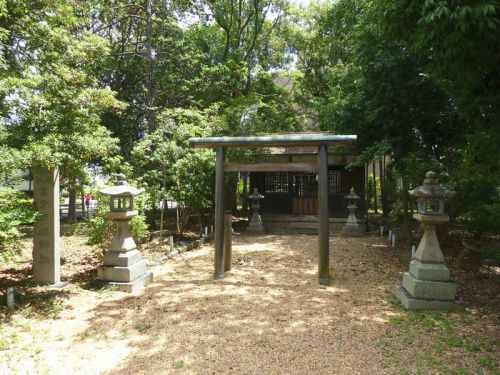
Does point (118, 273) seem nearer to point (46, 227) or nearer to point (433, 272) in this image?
point (46, 227)

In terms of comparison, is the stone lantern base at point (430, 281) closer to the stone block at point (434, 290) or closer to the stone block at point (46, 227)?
the stone block at point (434, 290)

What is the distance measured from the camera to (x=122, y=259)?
654 centimetres

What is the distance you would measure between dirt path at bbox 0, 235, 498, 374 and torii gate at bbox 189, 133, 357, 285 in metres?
0.57

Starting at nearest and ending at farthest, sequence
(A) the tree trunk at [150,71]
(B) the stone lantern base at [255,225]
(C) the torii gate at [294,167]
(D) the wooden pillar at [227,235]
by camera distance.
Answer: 1. (C) the torii gate at [294,167]
2. (D) the wooden pillar at [227,235]
3. (A) the tree trunk at [150,71]
4. (B) the stone lantern base at [255,225]

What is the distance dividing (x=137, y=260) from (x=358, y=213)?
10921 mm

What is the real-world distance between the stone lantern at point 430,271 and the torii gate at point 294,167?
1.63 metres

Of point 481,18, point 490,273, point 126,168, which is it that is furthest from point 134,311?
point 490,273

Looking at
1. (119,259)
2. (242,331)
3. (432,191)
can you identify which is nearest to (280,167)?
(432,191)

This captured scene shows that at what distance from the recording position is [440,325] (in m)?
5.00

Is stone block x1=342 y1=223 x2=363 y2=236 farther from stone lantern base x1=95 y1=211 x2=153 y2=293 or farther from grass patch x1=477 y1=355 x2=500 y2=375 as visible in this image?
grass patch x1=477 y1=355 x2=500 y2=375

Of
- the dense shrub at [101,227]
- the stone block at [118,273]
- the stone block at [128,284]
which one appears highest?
the dense shrub at [101,227]

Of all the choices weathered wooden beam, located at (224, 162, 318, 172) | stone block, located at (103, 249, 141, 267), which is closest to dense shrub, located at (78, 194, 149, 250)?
stone block, located at (103, 249, 141, 267)

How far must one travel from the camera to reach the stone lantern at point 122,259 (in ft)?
21.3

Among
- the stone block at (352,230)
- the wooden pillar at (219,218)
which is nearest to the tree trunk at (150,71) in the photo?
the wooden pillar at (219,218)
